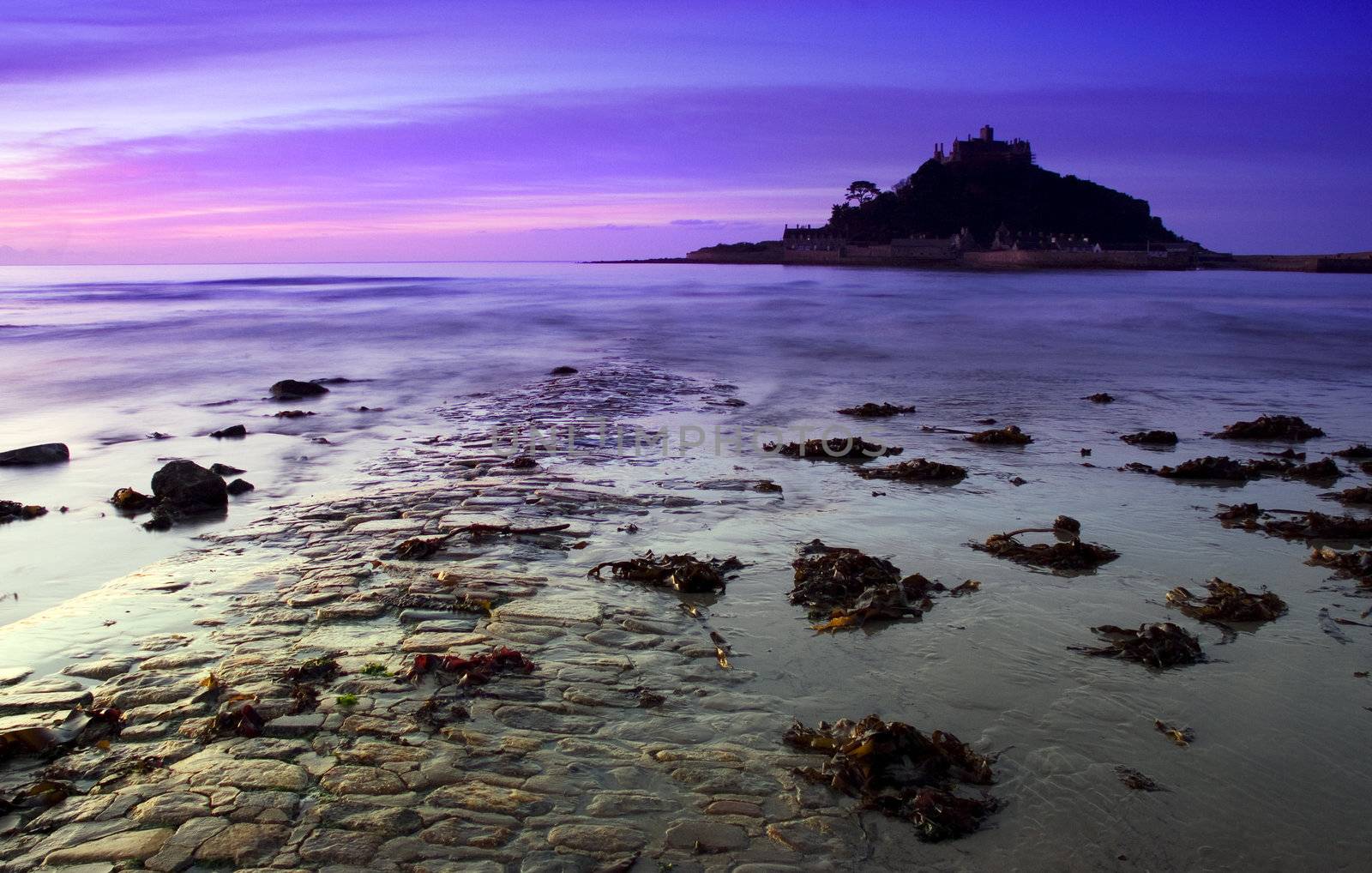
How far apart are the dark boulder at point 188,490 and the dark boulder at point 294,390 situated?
765 centimetres

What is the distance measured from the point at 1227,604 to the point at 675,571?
3.25 metres

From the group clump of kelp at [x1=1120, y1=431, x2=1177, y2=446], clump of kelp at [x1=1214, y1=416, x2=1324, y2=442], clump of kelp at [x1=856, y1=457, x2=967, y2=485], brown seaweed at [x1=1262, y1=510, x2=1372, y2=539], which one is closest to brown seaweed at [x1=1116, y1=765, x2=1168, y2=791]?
brown seaweed at [x1=1262, y1=510, x2=1372, y2=539]

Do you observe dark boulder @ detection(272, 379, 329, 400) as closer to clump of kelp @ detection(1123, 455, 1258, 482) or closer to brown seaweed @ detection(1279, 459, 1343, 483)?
clump of kelp @ detection(1123, 455, 1258, 482)

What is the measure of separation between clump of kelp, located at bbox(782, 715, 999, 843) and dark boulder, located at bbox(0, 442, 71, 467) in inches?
380

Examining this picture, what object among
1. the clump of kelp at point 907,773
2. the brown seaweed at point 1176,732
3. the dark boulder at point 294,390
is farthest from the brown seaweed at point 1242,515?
the dark boulder at point 294,390

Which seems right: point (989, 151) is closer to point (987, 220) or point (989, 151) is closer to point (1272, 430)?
point (987, 220)

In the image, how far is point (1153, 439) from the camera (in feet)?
35.1

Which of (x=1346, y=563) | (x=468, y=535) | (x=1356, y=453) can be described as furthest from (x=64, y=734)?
(x=1356, y=453)

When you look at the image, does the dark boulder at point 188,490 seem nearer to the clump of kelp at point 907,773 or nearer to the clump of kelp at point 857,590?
the clump of kelp at point 857,590

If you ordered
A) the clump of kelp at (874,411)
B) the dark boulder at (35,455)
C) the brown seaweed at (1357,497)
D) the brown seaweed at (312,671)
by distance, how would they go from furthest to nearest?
the clump of kelp at (874,411) → the dark boulder at (35,455) → the brown seaweed at (1357,497) → the brown seaweed at (312,671)

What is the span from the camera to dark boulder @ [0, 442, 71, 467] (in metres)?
9.64

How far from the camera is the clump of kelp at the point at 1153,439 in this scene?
34.8 ft

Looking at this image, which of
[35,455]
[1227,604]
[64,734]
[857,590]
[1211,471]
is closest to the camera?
[64,734]

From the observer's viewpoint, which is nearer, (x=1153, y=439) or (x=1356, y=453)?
(x=1356, y=453)
